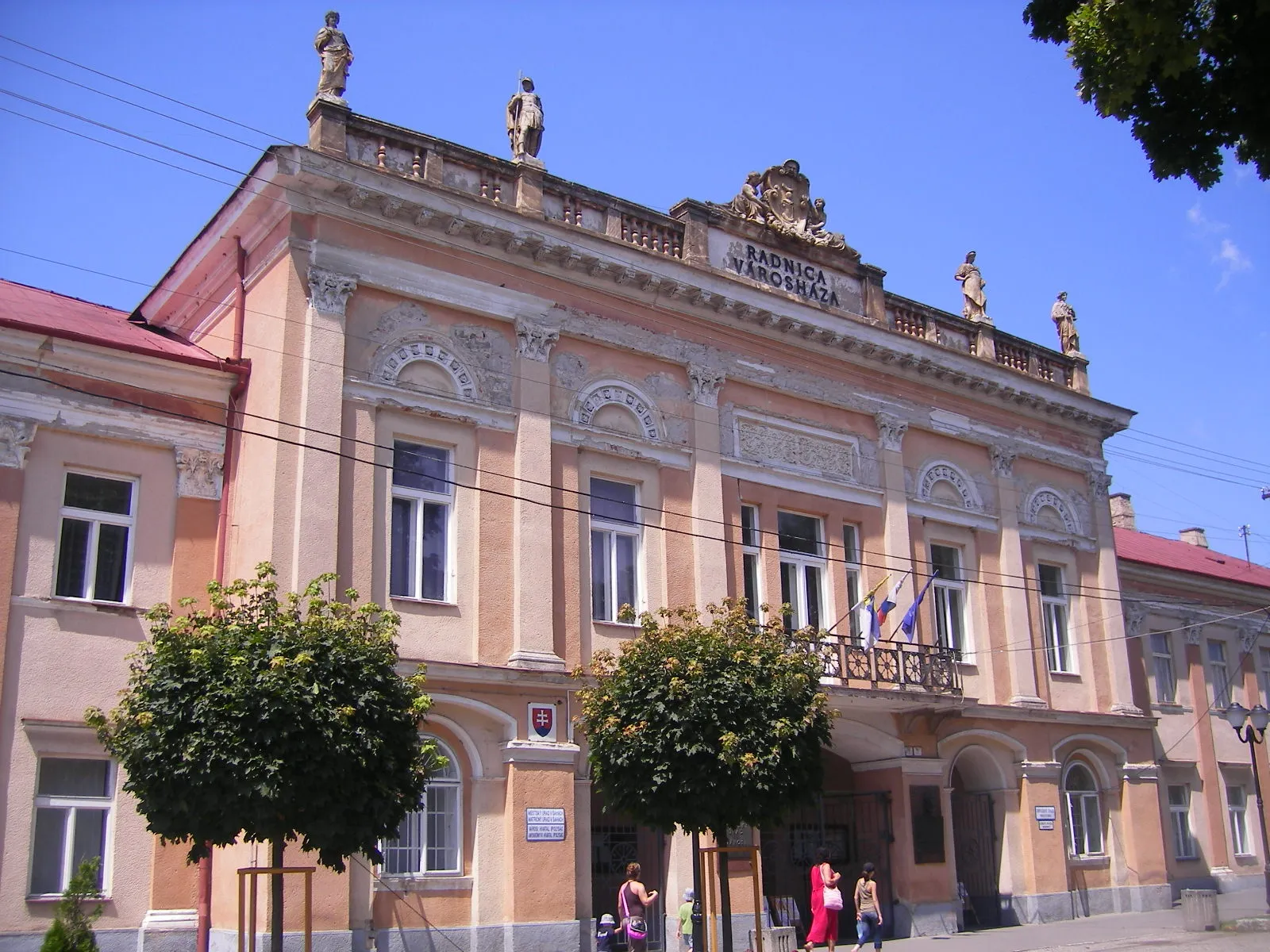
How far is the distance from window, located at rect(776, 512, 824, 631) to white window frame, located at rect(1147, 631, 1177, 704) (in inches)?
431

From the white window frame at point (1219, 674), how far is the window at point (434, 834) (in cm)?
2065

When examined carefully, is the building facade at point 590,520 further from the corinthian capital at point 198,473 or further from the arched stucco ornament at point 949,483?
the corinthian capital at point 198,473

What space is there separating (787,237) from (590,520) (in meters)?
6.90

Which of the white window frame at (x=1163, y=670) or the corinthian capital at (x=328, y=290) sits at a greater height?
the corinthian capital at (x=328, y=290)

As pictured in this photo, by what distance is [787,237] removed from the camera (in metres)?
23.3

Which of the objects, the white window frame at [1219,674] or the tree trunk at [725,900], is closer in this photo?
the tree trunk at [725,900]

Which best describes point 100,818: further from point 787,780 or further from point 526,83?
point 526,83

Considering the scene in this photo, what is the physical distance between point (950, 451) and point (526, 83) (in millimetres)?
10593

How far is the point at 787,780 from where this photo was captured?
14781 mm

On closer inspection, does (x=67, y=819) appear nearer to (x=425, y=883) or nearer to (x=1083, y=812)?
(x=425, y=883)

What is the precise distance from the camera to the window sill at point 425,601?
17.5 meters

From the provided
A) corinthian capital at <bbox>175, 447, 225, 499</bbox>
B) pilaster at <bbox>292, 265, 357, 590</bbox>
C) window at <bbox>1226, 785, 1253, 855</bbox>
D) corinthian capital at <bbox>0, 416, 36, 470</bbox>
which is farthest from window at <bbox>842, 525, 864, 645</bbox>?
window at <bbox>1226, 785, 1253, 855</bbox>

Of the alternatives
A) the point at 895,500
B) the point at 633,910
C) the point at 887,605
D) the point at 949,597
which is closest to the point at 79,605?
the point at 633,910

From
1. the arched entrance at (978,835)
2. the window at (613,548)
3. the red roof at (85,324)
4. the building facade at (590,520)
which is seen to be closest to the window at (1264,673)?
the building facade at (590,520)
